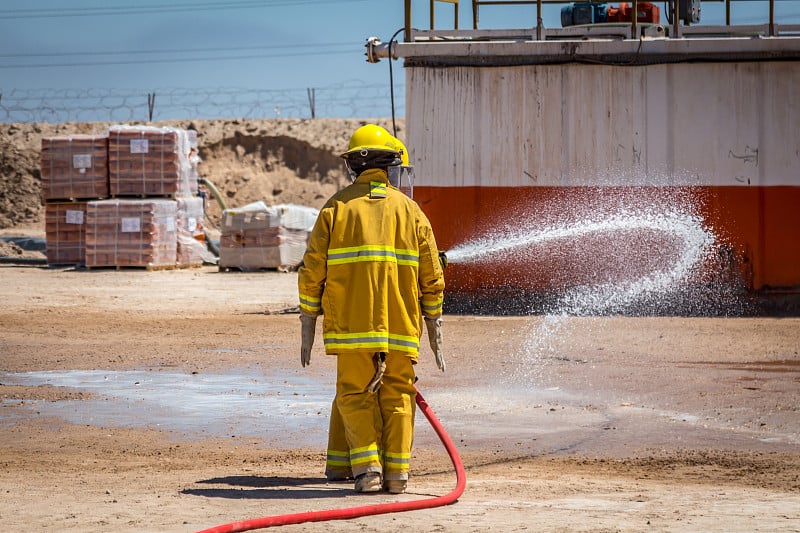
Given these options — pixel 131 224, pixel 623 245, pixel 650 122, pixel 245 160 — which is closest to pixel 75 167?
pixel 131 224

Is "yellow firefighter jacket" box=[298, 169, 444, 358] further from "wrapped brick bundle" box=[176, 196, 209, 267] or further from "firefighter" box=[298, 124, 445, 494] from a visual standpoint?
"wrapped brick bundle" box=[176, 196, 209, 267]

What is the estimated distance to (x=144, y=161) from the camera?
26.3m

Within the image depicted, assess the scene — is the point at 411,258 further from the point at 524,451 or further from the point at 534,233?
the point at 534,233

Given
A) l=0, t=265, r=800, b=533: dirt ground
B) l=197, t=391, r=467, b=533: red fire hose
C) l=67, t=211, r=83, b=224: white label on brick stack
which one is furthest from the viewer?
l=67, t=211, r=83, b=224: white label on brick stack

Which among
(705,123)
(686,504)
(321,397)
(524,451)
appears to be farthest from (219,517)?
(705,123)

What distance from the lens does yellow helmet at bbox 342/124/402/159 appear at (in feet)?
21.2

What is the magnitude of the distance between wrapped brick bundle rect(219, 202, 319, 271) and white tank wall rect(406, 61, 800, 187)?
9623 millimetres

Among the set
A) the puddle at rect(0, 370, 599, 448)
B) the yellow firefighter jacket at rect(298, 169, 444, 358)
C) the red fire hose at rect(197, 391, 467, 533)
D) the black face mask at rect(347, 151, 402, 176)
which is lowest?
the puddle at rect(0, 370, 599, 448)

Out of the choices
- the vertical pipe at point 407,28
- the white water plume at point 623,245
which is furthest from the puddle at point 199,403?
the vertical pipe at point 407,28

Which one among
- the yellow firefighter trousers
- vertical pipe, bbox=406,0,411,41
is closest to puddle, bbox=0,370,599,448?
the yellow firefighter trousers

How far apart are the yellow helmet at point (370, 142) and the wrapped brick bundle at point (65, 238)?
21.9 m

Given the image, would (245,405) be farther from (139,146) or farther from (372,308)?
(139,146)

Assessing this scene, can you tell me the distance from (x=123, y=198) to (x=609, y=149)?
45.3 feet

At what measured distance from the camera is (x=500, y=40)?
16906 mm
